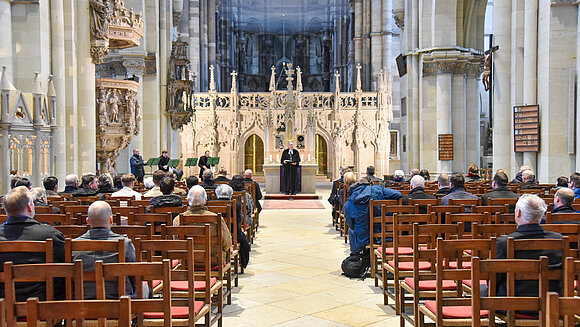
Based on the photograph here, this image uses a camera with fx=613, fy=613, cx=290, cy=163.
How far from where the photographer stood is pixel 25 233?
4.54m

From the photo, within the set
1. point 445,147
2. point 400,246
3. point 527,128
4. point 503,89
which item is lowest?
point 400,246

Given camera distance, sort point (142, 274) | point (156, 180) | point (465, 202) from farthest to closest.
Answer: point (156, 180) < point (465, 202) < point (142, 274)

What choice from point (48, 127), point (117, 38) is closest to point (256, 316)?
point (48, 127)

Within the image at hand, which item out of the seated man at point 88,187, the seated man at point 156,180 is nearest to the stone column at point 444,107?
the seated man at point 156,180

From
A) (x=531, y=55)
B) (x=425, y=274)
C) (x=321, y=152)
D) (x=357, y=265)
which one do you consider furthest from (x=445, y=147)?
(x=425, y=274)

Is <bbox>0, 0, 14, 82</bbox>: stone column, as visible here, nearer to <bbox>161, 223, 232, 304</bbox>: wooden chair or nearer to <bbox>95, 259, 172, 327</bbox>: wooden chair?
<bbox>161, 223, 232, 304</bbox>: wooden chair

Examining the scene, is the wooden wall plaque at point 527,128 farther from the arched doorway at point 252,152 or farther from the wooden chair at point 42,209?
the arched doorway at point 252,152

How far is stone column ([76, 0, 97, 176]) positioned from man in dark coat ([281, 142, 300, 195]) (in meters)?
9.21

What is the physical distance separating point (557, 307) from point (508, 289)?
1.12 metres

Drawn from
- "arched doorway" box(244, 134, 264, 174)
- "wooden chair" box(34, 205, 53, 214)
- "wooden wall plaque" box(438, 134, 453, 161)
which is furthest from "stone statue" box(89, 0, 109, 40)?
"arched doorway" box(244, 134, 264, 174)

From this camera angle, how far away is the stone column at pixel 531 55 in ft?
48.9

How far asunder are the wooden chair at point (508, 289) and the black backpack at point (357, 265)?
448 centimetres

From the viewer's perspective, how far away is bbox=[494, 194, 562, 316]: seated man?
4.18m

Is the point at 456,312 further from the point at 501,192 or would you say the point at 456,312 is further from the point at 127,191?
the point at 127,191
